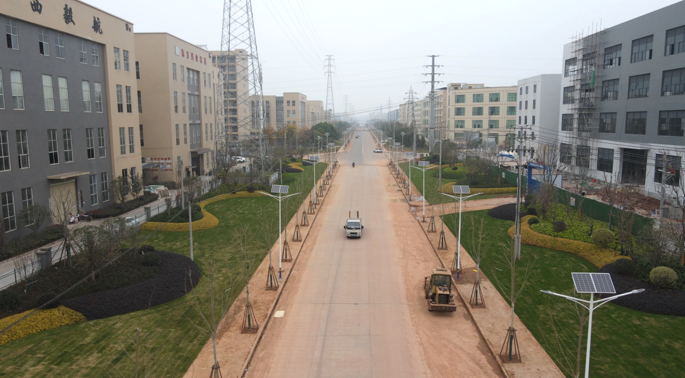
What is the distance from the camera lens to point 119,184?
1358 inches

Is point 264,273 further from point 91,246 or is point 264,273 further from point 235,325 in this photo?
point 91,246

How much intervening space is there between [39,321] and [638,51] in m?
44.9

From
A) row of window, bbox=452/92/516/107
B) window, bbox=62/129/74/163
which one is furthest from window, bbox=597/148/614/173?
row of window, bbox=452/92/516/107

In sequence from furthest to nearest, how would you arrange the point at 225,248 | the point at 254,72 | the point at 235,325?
the point at 254,72, the point at 225,248, the point at 235,325

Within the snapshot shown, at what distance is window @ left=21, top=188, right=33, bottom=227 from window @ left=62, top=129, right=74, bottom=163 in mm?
4243

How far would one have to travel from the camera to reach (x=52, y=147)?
29766 mm

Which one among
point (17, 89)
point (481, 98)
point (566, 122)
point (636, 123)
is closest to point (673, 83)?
point (636, 123)

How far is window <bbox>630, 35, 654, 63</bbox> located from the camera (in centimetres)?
3719

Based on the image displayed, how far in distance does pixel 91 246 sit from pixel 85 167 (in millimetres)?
18120

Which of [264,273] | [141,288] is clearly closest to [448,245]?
[264,273]

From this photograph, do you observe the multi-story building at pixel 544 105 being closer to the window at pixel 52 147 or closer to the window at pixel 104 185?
the window at pixel 104 185

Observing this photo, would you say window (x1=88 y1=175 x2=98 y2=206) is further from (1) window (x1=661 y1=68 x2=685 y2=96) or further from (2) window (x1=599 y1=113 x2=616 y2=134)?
(2) window (x1=599 y1=113 x2=616 y2=134)

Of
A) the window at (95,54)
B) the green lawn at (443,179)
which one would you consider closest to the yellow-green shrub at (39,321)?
the window at (95,54)

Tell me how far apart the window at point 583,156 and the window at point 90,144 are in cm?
4253
